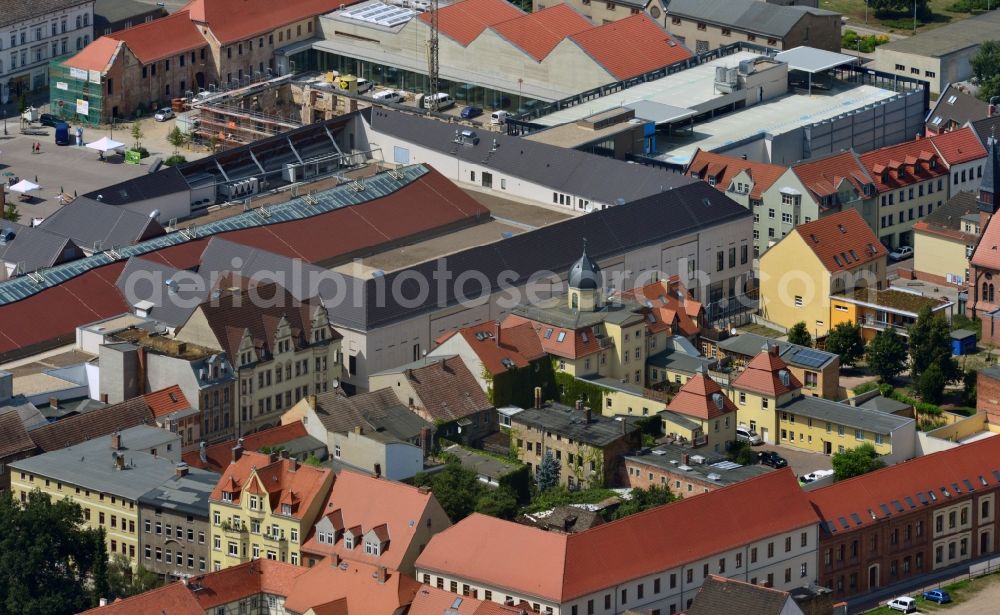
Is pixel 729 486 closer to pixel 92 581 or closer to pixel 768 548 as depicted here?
pixel 768 548

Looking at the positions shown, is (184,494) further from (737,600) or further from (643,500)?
(737,600)

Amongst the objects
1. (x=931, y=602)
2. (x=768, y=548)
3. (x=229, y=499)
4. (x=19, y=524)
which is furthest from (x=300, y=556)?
(x=931, y=602)

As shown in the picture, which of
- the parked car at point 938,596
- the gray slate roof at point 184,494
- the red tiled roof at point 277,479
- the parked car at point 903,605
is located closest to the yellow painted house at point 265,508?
the red tiled roof at point 277,479

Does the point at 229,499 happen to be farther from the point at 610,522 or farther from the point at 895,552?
the point at 895,552

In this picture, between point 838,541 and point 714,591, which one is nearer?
point 714,591

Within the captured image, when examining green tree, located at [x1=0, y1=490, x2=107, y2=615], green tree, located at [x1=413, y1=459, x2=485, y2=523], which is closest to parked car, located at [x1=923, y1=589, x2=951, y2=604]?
green tree, located at [x1=413, y1=459, x2=485, y2=523]

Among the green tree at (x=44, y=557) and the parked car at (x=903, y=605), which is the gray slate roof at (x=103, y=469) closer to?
the green tree at (x=44, y=557)
